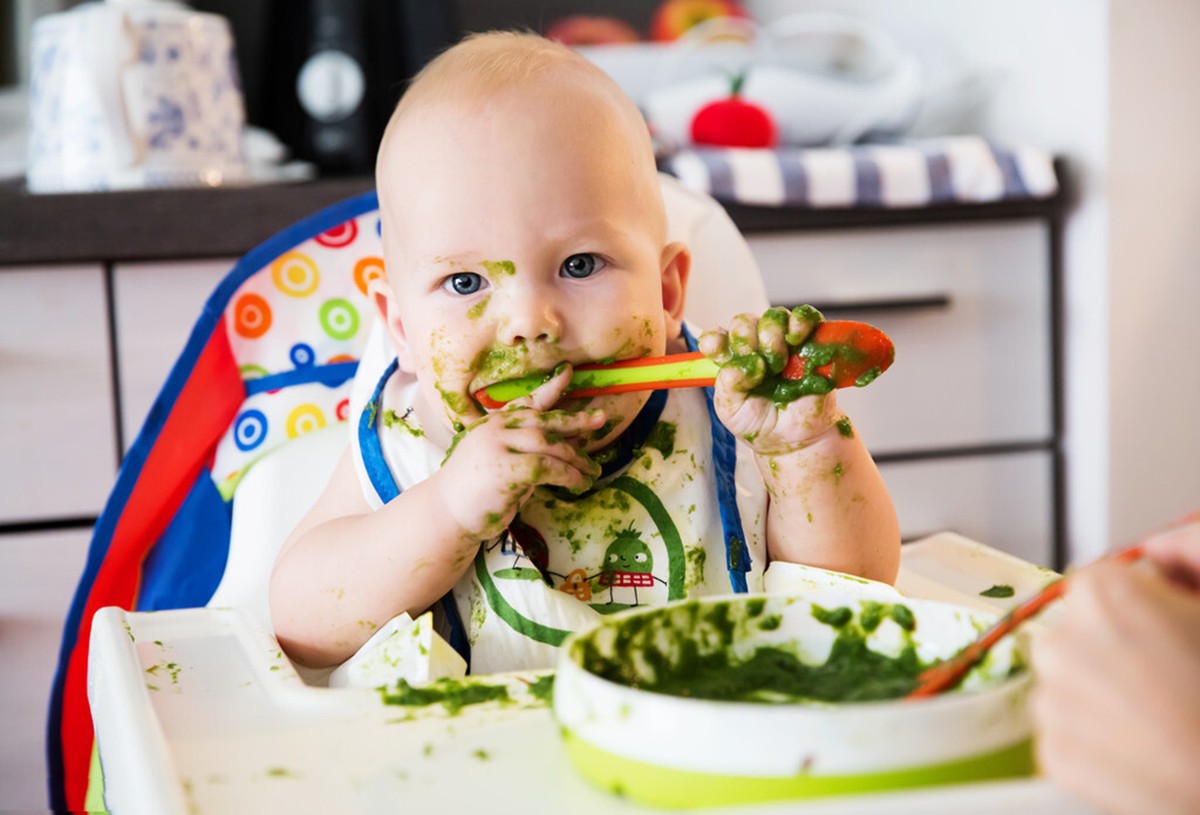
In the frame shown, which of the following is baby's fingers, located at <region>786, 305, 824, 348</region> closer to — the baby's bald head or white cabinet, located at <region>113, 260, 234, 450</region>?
the baby's bald head

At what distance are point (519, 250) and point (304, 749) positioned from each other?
37cm

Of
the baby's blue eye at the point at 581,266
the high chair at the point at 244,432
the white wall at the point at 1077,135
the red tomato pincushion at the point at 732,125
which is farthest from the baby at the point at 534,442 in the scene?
the white wall at the point at 1077,135

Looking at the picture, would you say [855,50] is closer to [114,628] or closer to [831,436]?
[831,436]

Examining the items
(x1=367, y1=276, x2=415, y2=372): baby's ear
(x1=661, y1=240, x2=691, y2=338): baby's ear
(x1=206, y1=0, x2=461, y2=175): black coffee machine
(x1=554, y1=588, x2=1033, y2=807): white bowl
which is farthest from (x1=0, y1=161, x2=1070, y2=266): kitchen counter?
(x1=554, y1=588, x2=1033, y2=807): white bowl

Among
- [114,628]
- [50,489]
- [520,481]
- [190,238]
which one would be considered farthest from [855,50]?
[114,628]

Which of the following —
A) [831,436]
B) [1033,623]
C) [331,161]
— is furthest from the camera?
[331,161]

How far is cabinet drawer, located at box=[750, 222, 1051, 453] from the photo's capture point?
1.74 meters

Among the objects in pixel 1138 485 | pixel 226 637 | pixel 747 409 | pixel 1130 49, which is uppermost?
pixel 1130 49

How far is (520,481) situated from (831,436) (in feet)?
0.67

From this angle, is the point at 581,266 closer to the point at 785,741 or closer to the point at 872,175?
the point at 785,741

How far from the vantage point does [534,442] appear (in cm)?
79

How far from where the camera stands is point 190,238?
4.97 feet

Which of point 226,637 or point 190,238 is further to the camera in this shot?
point 190,238

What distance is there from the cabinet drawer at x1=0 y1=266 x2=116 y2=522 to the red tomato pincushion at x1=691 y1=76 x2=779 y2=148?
826 mm
